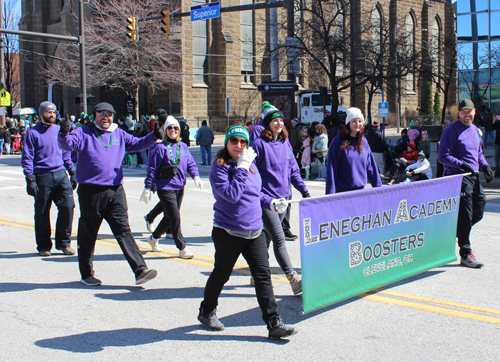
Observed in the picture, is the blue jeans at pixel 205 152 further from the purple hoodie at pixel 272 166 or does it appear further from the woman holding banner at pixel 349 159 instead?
the purple hoodie at pixel 272 166

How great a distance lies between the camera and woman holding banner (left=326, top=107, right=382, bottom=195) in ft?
19.0

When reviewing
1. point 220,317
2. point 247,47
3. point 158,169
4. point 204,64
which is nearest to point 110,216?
point 158,169

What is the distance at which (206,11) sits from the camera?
2302cm

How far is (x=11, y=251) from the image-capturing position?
7.70 meters

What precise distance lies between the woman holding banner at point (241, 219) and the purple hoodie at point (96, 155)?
171cm

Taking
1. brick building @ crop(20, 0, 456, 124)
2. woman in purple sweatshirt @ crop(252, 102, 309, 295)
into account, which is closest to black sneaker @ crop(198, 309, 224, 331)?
woman in purple sweatshirt @ crop(252, 102, 309, 295)

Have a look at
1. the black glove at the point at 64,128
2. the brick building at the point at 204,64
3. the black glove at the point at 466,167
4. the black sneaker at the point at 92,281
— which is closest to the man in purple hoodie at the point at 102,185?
the black glove at the point at 64,128

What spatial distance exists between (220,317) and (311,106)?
94.3ft

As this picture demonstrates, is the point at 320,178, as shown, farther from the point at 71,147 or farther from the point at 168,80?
the point at 168,80

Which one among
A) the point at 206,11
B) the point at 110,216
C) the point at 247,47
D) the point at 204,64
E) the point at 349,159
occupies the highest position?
the point at 247,47

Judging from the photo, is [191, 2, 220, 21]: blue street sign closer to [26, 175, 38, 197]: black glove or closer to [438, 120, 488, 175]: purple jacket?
[26, 175, 38, 197]: black glove

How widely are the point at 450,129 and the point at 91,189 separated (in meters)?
4.07

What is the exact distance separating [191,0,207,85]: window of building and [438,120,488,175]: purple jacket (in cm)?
3619

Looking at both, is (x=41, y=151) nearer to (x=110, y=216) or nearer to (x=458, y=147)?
(x=110, y=216)
